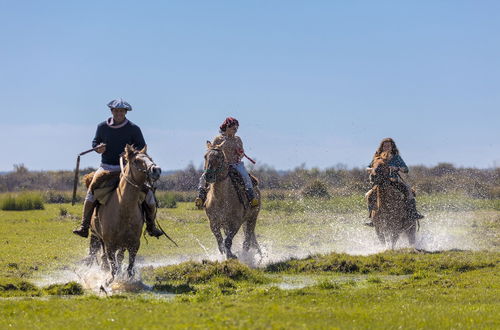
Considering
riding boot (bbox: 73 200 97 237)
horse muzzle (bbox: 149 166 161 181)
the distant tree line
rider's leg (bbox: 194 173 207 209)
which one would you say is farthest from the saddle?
the distant tree line

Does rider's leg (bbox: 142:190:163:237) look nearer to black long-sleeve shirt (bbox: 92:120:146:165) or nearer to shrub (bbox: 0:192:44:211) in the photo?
black long-sleeve shirt (bbox: 92:120:146:165)

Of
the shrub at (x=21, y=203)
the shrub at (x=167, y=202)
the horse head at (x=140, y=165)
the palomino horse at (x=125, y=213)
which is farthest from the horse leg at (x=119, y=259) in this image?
the shrub at (x=167, y=202)

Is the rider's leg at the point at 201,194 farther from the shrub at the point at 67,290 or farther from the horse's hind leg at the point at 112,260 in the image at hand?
the shrub at the point at 67,290

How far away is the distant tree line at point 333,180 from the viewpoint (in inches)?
2028

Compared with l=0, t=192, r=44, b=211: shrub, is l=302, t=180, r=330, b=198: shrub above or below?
above

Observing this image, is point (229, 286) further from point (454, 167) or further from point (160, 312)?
point (454, 167)

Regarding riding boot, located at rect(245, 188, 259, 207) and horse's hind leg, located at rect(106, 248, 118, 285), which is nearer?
horse's hind leg, located at rect(106, 248, 118, 285)

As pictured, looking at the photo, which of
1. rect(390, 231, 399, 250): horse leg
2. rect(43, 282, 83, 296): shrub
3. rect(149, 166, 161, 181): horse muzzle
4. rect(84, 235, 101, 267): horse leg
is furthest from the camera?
rect(390, 231, 399, 250): horse leg

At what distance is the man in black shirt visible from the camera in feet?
53.0

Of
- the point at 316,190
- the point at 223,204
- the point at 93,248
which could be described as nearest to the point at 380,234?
the point at 223,204

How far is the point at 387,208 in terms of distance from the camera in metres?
22.3

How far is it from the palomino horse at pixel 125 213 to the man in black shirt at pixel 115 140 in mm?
397

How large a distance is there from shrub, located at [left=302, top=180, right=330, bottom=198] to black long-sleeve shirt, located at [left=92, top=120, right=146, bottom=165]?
30.8 m

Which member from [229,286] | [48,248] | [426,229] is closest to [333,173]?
[426,229]
